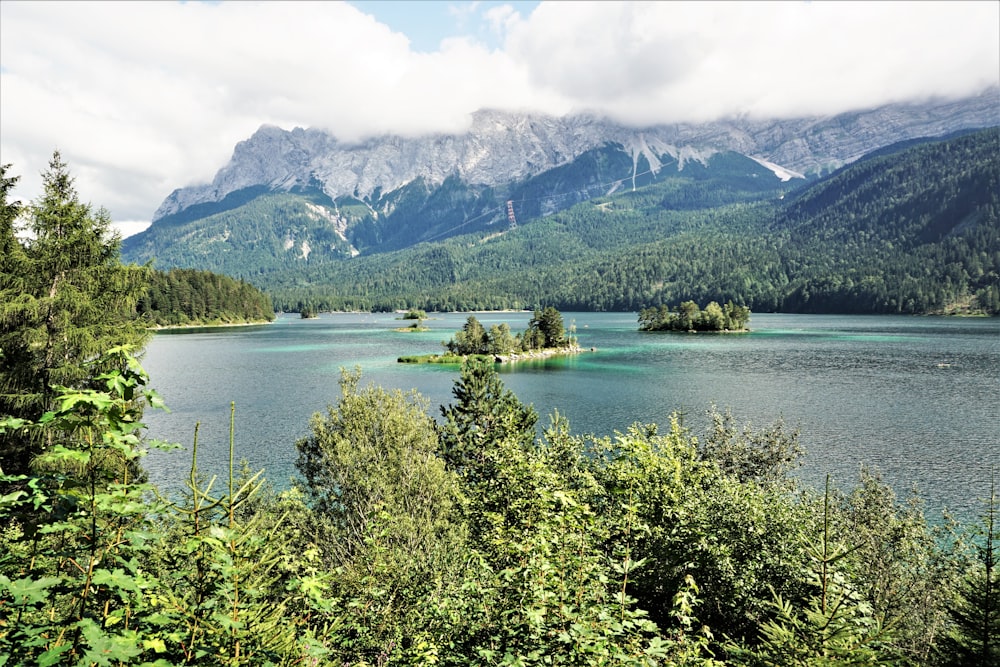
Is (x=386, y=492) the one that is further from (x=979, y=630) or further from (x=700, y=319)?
(x=700, y=319)

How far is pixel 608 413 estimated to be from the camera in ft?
201

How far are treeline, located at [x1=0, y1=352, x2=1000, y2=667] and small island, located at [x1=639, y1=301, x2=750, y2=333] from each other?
14695 centimetres

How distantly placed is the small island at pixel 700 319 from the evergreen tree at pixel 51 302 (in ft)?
567

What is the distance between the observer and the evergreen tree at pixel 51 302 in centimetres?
1939

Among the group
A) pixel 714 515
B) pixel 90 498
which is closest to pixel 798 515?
pixel 714 515

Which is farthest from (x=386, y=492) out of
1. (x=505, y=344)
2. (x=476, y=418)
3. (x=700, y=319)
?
(x=700, y=319)

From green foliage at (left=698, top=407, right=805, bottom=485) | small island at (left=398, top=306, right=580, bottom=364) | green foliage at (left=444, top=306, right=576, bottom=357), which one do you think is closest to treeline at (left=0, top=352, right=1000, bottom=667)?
green foliage at (left=698, top=407, right=805, bottom=485)

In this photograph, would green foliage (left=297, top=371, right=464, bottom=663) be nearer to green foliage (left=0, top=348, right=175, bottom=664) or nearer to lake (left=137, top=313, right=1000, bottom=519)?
green foliage (left=0, top=348, right=175, bottom=664)

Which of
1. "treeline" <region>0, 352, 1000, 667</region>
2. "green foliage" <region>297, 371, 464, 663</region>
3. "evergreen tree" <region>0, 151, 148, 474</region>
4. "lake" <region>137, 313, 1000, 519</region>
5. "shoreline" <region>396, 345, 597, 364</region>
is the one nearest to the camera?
"treeline" <region>0, 352, 1000, 667</region>

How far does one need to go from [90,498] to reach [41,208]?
2258 centimetres

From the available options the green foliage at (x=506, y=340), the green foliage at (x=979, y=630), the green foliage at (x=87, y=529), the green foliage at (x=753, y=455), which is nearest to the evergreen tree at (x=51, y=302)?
the green foliage at (x=87, y=529)

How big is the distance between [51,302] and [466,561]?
18281mm

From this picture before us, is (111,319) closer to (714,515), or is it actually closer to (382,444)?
(382,444)

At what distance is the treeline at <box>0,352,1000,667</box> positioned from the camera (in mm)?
4621
